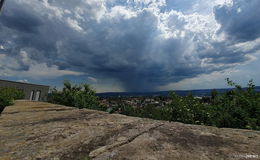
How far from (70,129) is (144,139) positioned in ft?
2.68

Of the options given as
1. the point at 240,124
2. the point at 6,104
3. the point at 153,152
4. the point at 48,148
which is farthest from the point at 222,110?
the point at 6,104

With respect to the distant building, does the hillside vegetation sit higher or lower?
lower

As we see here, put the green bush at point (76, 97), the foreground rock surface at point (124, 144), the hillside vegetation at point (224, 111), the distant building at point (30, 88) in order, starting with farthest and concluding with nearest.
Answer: the distant building at point (30, 88)
the green bush at point (76, 97)
the hillside vegetation at point (224, 111)
the foreground rock surface at point (124, 144)

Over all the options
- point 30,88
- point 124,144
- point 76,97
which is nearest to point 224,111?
point 124,144

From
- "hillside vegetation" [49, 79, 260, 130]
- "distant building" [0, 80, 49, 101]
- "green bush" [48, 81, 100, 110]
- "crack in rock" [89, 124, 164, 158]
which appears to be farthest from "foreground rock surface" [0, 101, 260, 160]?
"distant building" [0, 80, 49, 101]

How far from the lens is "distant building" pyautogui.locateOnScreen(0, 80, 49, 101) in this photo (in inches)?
576

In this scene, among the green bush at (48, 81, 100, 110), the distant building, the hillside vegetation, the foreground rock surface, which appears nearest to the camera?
the foreground rock surface

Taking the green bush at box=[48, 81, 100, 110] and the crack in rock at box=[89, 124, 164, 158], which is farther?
the green bush at box=[48, 81, 100, 110]

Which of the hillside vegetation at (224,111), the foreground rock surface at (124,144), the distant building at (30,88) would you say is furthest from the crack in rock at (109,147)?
the distant building at (30,88)

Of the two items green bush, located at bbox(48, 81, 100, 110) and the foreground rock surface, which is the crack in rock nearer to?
the foreground rock surface

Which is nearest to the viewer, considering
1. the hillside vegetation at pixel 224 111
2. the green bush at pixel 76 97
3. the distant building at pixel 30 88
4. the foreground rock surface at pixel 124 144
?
the foreground rock surface at pixel 124 144

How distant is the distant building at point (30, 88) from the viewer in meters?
14.6

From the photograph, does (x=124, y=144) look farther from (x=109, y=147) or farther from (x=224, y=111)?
(x=224, y=111)

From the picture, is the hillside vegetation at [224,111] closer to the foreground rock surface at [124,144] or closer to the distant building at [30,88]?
the foreground rock surface at [124,144]
